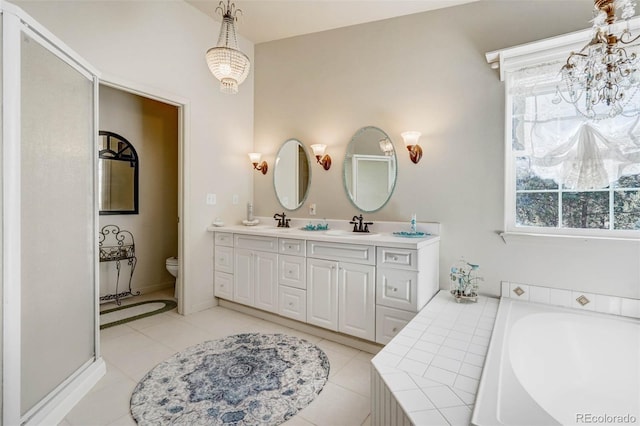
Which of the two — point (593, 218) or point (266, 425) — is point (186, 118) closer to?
point (266, 425)

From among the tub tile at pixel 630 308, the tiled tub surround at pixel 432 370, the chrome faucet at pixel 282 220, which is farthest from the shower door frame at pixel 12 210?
the tub tile at pixel 630 308

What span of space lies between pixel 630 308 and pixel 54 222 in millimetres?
3506

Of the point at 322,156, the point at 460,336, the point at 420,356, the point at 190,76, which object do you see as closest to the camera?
the point at 420,356

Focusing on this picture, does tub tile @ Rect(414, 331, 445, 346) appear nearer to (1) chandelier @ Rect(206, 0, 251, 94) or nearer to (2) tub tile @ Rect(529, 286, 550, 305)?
(2) tub tile @ Rect(529, 286, 550, 305)

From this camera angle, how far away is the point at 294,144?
3475 millimetres

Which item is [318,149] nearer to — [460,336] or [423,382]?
[460,336]

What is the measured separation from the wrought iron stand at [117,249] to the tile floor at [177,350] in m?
0.28

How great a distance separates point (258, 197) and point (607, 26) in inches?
128

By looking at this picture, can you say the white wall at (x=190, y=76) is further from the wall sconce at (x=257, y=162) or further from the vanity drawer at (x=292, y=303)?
the vanity drawer at (x=292, y=303)

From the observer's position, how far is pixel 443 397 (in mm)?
1155

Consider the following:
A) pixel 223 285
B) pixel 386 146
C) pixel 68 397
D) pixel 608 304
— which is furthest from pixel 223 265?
pixel 608 304

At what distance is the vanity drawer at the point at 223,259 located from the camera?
315 cm

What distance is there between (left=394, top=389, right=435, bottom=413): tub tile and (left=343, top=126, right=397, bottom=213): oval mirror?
73.8 inches

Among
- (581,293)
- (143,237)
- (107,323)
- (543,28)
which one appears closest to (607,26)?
(543,28)
